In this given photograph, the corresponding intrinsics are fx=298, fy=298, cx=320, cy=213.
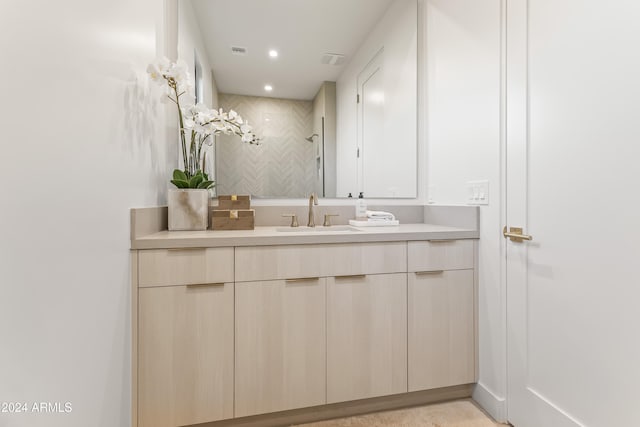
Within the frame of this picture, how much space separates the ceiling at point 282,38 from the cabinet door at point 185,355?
4.11 feet

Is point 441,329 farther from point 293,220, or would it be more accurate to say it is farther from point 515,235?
point 293,220

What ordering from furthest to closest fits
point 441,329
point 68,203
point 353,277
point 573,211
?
point 441,329 → point 353,277 → point 573,211 → point 68,203

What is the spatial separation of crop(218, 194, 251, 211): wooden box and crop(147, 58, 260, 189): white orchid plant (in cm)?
11

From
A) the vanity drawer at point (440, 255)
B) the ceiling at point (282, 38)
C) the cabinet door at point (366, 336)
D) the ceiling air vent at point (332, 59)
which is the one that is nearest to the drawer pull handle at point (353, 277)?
the cabinet door at point (366, 336)

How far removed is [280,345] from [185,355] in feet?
1.27

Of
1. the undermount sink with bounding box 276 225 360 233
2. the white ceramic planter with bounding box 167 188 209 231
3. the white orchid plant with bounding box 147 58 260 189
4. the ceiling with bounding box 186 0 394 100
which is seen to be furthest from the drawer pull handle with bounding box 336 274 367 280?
the ceiling with bounding box 186 0 394 100

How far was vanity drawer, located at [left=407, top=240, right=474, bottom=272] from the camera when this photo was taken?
1.49 metres

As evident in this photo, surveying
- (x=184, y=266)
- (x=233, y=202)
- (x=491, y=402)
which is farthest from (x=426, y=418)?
(x=233, y=202)

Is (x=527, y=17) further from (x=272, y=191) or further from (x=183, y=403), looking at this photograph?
(x=183, y=403)

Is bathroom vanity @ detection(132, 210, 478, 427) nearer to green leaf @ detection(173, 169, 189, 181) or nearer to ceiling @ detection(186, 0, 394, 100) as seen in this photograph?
green leaf @ detection(173, 169, 189, 181)

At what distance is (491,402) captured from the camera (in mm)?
1480

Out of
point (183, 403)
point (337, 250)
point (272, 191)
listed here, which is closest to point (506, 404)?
point (337, 250)

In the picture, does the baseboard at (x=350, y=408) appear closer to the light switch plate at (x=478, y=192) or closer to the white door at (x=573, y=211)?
the white door at (x=573, y=211)

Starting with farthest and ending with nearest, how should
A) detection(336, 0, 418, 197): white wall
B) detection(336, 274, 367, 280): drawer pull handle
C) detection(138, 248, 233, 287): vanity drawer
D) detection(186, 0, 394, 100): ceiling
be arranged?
detection(336, 0, 418, 197): white wall, detection(186, 0, 394, 100): ceiling, detection(336, 274, 367, 280): drawer pull handle, detection(138, 248, 233, 287): vanity drawer
